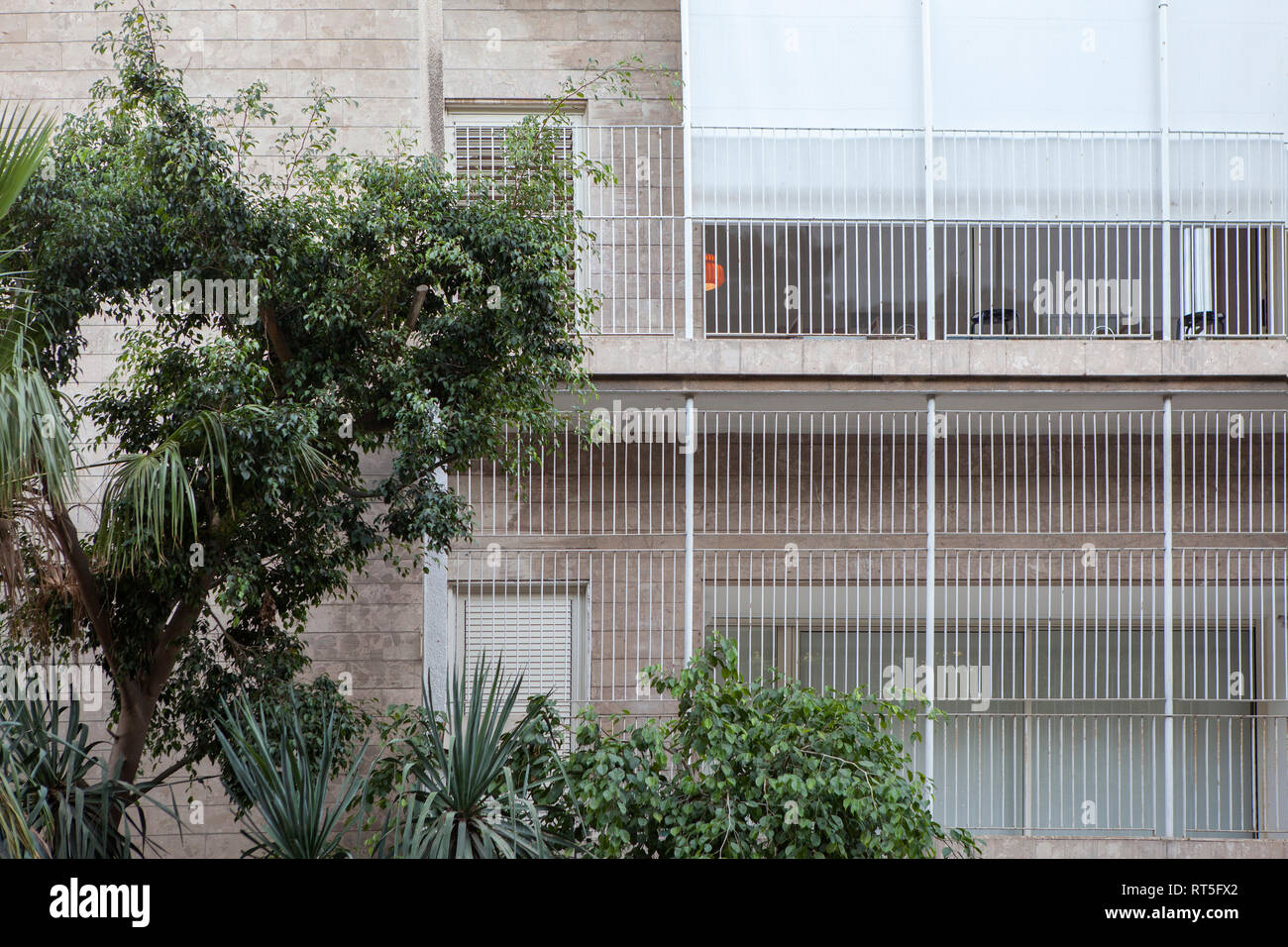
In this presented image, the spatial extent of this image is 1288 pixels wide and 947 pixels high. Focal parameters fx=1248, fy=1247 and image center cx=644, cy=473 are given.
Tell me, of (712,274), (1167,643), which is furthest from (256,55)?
(1167,643)

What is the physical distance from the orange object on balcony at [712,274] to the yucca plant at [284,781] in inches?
206

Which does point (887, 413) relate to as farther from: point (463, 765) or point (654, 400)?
point (463, 765)

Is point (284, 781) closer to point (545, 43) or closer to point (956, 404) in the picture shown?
point (956, 404)

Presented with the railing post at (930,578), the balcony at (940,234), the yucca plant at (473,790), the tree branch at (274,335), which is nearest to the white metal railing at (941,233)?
the balcony at (940,234)

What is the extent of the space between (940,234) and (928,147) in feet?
3.43

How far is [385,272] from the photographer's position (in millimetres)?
6730

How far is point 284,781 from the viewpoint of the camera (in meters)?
5.99

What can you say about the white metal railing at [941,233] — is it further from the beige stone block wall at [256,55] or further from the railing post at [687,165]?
the beige stone block wall at [256,55]

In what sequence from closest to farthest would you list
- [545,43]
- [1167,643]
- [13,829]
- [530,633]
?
[13,829]
[1167,643]
[530,633]
[545,43]

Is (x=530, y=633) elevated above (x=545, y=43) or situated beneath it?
situated beneath

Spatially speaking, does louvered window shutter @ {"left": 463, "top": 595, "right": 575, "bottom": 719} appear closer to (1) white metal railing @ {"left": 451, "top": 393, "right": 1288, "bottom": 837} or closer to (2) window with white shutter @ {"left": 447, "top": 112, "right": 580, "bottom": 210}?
(1) white metal railing @ {"left": 451, "top": 393, "right": 1288, "bottom": 837}
